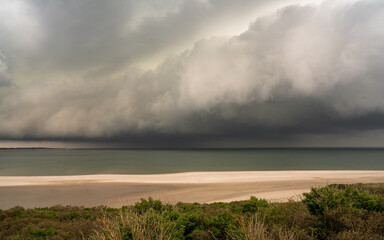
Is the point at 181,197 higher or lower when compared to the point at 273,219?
lower

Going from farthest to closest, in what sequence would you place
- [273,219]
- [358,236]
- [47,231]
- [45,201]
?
[45,201]
[47,231]
[273,219]
[358,236]

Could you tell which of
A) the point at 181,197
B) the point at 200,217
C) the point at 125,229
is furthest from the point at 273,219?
the point at 181,197

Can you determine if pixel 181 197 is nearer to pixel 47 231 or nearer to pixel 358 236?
pixel 47 231

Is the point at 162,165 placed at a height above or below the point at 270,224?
above

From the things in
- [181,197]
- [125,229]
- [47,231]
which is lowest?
[181,197]

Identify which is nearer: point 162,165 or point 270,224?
point 270,224

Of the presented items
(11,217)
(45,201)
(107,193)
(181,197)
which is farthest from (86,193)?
(11,217)

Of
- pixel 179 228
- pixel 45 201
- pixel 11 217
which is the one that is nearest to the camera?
pixel 179 228

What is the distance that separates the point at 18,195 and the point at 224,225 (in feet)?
89.9

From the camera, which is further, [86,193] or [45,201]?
[86,193]

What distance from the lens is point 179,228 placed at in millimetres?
5457

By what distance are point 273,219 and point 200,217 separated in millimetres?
1940

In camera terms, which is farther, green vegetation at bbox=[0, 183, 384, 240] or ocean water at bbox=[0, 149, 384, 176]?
ocean water at bbox=[0, 149, 384, 176]

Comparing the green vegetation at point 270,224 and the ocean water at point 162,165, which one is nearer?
the green vegetation at point 270,224
